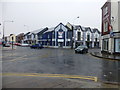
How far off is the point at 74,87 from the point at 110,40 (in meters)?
18.1

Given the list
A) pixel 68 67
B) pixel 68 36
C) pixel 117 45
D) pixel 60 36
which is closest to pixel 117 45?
pixel 117 45

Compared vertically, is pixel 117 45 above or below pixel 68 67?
above

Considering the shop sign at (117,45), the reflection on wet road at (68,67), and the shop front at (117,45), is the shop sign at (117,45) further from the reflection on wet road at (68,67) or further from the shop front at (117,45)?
the reflection on wet road at (68,67)

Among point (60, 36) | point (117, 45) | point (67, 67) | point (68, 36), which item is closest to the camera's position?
point (67, 67)

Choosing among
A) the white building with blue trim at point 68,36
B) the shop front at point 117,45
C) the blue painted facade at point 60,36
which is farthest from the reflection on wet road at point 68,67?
the blue painted facade at point 60,36

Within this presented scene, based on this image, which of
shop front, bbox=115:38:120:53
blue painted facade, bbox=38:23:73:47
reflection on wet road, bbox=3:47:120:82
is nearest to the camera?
reflection on wet road, bbox=3:47:120:82

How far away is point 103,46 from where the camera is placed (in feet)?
81.6

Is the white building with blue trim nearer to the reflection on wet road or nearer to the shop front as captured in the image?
the shop front

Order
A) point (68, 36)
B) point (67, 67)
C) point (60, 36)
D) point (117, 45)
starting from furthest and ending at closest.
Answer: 1. point (68, 36)
2. point (60, 36)
3. point (117, 45)
4. point (67, 67)

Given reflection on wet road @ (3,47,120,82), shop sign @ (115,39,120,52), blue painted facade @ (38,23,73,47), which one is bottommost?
reflection on wet road @ (3,47,120,82)

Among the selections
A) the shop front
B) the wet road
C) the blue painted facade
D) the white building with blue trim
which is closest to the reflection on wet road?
the wet road

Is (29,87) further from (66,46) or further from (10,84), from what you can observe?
(66,46)

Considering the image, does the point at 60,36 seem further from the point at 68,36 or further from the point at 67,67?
the point at 67,67

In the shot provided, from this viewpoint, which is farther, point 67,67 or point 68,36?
point 68,36
